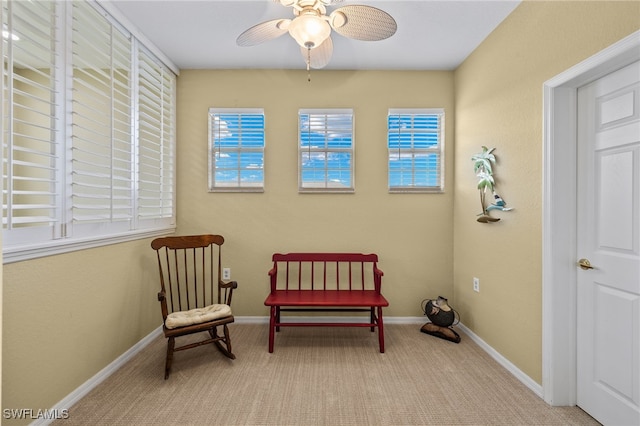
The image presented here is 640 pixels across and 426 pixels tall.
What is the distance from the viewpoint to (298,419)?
1960 mm

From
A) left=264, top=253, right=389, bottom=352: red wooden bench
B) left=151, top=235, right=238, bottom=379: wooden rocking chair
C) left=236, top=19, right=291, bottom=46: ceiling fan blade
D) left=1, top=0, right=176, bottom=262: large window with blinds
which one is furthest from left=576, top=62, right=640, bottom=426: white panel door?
left=1, top=0, right=176, bottom=262: large window with blinds

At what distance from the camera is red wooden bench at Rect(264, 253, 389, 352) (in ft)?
9.70

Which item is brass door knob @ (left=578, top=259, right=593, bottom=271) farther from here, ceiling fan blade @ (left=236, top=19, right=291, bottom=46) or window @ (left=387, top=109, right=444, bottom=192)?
ceiling fan blade @ (left=236, top=19, right=291, bottom=46)

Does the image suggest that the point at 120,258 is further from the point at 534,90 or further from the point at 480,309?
the point at 534,90

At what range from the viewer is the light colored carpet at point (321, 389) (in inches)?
77.8

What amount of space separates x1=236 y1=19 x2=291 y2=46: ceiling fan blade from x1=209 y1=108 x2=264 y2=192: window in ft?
4.48

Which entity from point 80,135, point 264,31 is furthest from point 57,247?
point 264,31

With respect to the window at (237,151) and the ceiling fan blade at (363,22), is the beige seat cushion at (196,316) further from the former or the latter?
the ceiling fan blade at (363,22)

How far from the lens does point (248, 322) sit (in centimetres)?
342

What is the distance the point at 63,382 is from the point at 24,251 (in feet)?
2.97

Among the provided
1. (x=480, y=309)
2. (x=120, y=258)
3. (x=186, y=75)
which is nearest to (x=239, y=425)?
(x=120, y=258)

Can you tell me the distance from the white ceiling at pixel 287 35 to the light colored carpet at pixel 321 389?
9.00ft

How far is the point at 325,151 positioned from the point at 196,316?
2.02m

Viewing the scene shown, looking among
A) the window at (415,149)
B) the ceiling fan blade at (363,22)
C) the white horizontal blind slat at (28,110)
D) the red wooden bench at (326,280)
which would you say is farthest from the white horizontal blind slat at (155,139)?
the window at (415,149)
